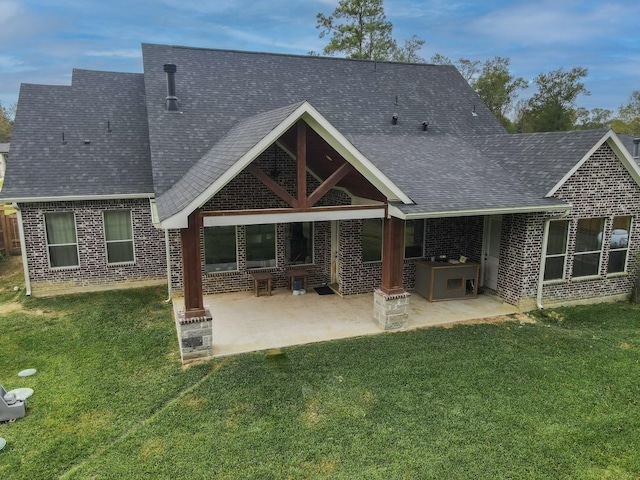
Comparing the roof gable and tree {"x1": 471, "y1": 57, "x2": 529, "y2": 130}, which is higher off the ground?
tree {"x1": 471, "y1": 57, "x2": 529, "y2": 130}

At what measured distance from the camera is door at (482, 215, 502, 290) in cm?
1132

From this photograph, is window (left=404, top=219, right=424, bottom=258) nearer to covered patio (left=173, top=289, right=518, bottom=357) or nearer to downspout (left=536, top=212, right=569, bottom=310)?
covered patio (left=173, top=289, right=518, bottom=357)

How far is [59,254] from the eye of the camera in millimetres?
12000

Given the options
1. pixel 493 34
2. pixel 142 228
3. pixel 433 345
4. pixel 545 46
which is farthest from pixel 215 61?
pixel 545 46

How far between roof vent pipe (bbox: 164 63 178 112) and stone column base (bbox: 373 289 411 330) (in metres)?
7.98

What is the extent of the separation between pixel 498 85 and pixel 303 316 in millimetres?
42326

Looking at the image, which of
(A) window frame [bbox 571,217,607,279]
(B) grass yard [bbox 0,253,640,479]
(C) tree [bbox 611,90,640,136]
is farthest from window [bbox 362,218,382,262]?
(C) tree [bbox 611,90,640,136]

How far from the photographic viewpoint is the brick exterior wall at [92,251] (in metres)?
11.7

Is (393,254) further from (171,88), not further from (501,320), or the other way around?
(171,88)

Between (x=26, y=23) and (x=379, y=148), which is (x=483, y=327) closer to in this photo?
(x=379, y=148)

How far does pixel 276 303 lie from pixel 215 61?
8.62 m

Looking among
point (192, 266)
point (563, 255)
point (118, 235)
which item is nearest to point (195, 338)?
Result: point (192, 266)

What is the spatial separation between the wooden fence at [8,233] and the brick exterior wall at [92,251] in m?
5.33

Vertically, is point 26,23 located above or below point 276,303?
above
